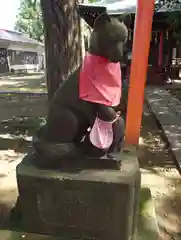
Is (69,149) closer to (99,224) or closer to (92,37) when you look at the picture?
(99,224)

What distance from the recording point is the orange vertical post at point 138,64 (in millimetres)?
2459

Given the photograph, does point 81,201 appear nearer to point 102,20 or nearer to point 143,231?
point 143,231

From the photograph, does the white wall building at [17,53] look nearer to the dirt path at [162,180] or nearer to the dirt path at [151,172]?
the dirt path at [151,172]

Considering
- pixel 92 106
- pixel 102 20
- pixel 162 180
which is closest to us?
pixel 102 20

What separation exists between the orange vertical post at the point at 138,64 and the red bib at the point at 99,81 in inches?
33.4

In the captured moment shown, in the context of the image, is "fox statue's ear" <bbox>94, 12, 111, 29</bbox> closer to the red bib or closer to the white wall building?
the red bib

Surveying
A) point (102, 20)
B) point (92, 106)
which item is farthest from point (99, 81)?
point (102, 20)

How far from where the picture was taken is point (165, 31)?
13.3 m

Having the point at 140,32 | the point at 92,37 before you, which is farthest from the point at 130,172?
the point at 140,32

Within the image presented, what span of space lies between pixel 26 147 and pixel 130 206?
328cm

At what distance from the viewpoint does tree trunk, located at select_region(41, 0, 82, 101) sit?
2.95 metres

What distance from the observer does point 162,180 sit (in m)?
3.62

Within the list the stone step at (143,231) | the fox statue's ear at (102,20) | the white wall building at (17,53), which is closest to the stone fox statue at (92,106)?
the fox statue's ear at (102,20)

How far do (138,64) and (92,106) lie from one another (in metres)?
0.93
